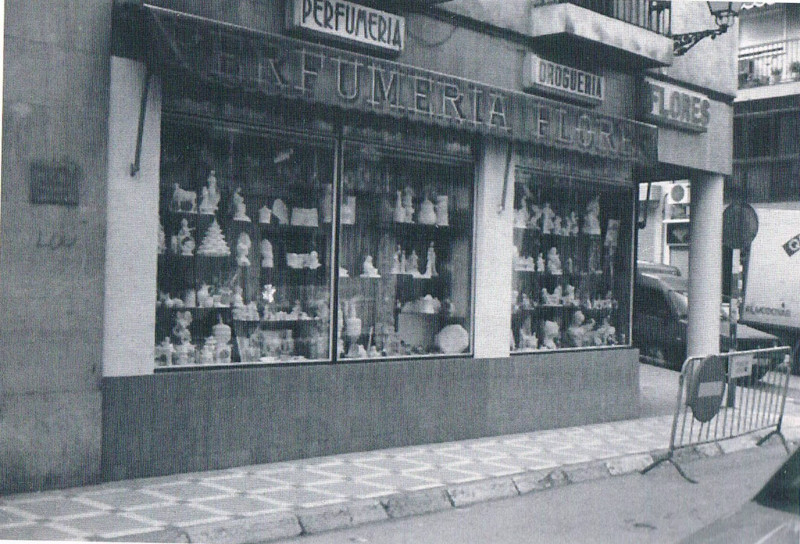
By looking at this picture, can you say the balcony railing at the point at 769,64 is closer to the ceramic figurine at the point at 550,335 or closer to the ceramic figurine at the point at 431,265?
the ceramic figurine at the point at 550,335

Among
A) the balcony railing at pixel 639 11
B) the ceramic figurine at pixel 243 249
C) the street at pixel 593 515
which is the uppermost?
the balcony railing at pixel 639 11

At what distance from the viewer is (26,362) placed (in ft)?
23.5

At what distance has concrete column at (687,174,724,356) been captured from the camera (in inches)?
569

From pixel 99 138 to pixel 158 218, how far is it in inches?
35.0

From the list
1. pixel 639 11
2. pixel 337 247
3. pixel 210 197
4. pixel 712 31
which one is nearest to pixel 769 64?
pixel 712 31

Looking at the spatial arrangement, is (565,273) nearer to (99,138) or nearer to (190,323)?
(190,323)

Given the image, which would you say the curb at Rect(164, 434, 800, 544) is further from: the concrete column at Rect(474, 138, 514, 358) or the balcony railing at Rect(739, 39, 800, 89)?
the balcony railing at Rect(739, 39, 800, 89)

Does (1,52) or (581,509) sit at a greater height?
(1,52)

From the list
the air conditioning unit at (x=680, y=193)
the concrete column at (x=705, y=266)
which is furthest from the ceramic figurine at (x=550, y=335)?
the air conditioning unit at (x=680, y=193)

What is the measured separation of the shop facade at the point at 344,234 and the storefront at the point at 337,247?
0.9 inches

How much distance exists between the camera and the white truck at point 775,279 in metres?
20.8

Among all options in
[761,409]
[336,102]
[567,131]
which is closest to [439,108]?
[336,102]

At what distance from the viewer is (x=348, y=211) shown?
9.84m

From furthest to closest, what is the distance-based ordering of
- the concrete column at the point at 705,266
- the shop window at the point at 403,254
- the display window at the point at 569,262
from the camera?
the concrete column at the point at 705,266, the display window at the point at 569,262, the shop window at the point at 403,254
